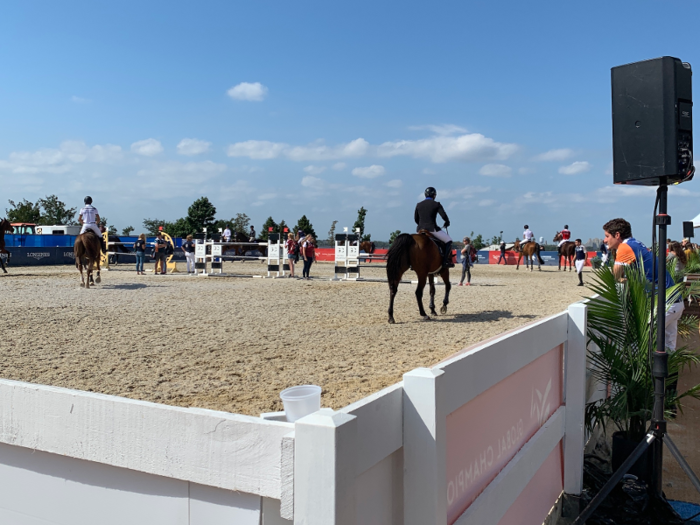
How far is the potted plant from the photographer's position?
3.87 meters

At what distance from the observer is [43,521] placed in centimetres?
149

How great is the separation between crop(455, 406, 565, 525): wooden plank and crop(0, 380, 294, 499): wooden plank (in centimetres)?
93

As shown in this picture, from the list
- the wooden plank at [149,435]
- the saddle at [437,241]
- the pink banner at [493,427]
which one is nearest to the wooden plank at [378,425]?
the wooden plank at [149,435]

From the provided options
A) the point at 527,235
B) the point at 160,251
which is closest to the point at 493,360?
the point at 160,251

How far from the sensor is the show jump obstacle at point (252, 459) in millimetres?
1145

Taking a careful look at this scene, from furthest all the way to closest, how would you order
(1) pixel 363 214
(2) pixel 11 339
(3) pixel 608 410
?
(1) pixel 363 214 < (2) pixel 11 339 < (3) pixel 608 410

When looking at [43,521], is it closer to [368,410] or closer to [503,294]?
[368,410]

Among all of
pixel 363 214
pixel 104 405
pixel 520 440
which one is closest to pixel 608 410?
pixel 520 440

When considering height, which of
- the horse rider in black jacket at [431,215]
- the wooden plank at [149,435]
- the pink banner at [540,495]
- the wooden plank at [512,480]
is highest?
the horse rider in black jacket at [431,215]

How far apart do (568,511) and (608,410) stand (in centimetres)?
97

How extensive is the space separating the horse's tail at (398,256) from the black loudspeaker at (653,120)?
16.4 feet

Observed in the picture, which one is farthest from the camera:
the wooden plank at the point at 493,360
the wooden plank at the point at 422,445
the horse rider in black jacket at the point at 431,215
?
the horse rider in black jacket at the point at 431,215

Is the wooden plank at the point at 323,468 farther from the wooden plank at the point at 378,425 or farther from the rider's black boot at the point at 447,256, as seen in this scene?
the rider's black boot at the point at 447,256

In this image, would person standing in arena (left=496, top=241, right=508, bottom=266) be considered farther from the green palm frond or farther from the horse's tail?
the green palm frond
